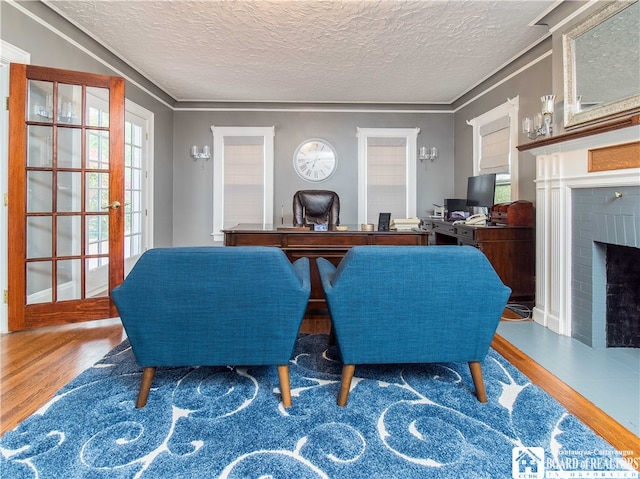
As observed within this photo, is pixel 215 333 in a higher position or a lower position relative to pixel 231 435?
higher

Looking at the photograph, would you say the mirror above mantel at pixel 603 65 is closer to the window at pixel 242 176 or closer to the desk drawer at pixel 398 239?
the desk drawer at pixel 398 239

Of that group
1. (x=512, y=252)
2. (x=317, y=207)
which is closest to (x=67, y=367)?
(x=317, y=207)

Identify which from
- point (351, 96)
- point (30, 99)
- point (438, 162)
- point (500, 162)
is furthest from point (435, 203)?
point (30, 99)

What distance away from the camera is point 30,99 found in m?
2.69

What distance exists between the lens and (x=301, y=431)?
1439 mm

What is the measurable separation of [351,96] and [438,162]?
5.67ft

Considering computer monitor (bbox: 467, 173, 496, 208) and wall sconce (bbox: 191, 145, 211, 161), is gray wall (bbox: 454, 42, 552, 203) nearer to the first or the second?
computer monitor (bbox: 467, 173, 496, 208)

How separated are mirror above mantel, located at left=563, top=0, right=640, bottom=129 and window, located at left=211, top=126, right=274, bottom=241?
3.92 meters

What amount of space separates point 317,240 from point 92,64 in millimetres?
2861

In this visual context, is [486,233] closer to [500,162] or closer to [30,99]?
[500,162]

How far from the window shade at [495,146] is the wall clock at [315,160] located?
2.12 m

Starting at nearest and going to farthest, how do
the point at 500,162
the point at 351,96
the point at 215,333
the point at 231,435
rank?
1. the point at 231,435
2. the point at 215,333
3. the point at 500,162
4. the point at 351,96

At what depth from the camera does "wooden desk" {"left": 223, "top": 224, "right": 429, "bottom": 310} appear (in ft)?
9.91

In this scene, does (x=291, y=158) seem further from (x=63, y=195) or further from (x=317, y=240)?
(x=63, y=195)
